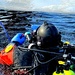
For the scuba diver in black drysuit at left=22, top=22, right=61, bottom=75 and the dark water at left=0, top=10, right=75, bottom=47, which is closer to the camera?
the scuba diver in black drysuit at left=22, top=22, right=61, bottom=75

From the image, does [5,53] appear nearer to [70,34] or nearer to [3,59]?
[3,59]

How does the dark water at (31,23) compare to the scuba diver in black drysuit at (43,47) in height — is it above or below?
below

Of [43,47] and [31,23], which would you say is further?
[31,23]

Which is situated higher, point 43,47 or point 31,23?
point 43,47

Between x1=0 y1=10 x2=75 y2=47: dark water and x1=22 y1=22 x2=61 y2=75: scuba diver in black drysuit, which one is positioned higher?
x1=22 y1=22 x2=61 y2=75: scuba diver in black drysuit

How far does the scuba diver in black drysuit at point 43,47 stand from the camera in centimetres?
583

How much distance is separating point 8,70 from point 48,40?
7.80 ft

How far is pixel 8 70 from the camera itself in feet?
26.1

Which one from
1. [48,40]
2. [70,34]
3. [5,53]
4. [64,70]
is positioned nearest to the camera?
[64,70]

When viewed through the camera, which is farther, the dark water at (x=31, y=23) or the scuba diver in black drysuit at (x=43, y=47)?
the dark water at (x=31, y=23)

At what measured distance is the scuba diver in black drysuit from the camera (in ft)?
19.1

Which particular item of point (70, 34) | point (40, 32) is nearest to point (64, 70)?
point (40, 32)

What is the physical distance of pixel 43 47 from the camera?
604 cm

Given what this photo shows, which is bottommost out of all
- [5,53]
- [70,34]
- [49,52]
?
[70,34]
